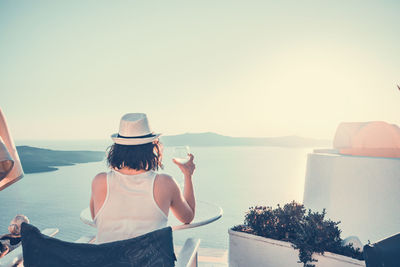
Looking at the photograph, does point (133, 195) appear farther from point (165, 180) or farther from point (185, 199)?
A: point (185, 199)

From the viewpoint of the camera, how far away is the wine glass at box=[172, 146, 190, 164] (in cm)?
141

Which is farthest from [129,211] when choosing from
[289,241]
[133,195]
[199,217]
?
[289,241]

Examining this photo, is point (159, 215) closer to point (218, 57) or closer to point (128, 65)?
point (128, 65)

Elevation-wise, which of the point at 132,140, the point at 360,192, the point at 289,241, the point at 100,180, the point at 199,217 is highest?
the point at 132,140

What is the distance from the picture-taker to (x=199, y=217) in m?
1.54

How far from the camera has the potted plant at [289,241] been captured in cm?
165

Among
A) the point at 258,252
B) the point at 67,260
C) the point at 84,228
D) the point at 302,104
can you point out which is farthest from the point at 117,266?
the point at 302,104

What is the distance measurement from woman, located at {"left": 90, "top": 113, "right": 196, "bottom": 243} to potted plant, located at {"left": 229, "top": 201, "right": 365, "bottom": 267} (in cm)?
79

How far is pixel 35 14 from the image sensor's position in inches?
222

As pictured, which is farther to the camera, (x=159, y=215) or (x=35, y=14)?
(x=35, y=14)

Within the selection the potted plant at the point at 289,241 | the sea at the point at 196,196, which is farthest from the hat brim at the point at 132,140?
the sea at the point at 196,196

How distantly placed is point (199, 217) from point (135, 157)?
53 cm

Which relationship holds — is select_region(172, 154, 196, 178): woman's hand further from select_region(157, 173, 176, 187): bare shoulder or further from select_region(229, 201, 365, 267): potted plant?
select_region(229, 201, 365, 267): potted plant

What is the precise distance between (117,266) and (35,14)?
6.42 meters
